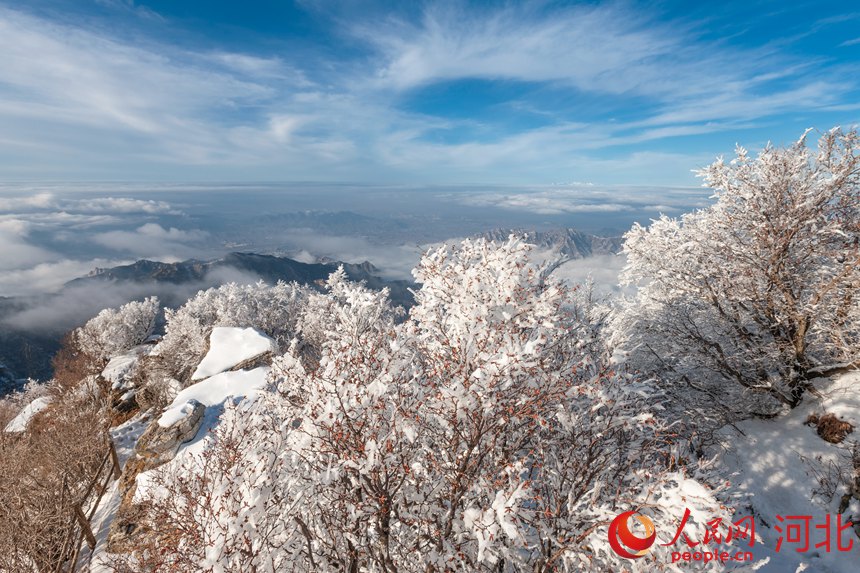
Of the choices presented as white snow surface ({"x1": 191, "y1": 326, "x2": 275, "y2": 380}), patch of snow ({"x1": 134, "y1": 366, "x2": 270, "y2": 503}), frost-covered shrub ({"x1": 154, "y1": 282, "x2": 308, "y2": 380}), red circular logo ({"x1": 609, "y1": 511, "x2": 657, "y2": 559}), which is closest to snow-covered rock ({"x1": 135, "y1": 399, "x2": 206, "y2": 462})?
patch of snow ({"x1": 134, "y1": 366, "x2": 270, "y2": 503})

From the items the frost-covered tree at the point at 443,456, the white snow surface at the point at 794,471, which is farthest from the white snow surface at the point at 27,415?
the white snow surface at the point at 794,471

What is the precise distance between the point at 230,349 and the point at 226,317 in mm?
22232

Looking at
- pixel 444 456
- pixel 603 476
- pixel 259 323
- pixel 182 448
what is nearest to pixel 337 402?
pixel 444 456

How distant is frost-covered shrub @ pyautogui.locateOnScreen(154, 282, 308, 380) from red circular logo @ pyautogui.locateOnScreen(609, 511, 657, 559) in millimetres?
41538

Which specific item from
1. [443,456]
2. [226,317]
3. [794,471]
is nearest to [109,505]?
[443,456]

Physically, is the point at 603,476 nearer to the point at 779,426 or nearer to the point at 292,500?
the point at 292,500

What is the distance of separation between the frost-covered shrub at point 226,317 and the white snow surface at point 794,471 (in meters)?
43.0

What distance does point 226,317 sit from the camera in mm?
49875

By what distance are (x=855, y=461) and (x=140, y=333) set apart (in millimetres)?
92435

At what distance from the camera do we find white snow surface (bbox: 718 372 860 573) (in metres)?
10.6

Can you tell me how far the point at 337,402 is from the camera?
7.13m

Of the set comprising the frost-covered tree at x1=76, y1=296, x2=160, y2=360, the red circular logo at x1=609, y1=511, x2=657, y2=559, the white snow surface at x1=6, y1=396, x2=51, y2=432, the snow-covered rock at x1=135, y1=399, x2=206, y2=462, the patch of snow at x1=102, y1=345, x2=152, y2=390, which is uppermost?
the red circular logo at x1=609, y1=511, x2=657, y2=559

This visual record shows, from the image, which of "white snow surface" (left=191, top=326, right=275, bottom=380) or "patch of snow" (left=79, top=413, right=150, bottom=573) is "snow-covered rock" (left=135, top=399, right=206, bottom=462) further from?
"white snow surface" (left=191, top=326, right=275, bottom=380)

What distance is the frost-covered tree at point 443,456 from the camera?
682cm
